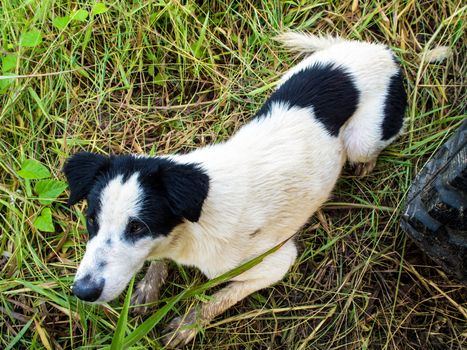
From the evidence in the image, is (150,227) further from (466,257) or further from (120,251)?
(466,257)

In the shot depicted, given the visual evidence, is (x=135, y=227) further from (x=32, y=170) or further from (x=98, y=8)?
(x=98, y=8)

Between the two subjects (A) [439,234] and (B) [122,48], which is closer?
(A) [439,234]

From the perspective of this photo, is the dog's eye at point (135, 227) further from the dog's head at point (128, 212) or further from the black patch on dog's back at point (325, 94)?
the black patch on dog's back at point (325, 94)

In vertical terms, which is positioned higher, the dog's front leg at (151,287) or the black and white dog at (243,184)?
the black and white dog at (243,184)

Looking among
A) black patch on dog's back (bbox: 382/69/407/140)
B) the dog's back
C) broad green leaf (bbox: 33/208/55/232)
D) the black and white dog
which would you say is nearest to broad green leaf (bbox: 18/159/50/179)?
broad green leaf (bbox: 33/208/55/232)

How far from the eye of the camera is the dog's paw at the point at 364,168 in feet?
11.2

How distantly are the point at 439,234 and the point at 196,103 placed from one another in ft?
6.23

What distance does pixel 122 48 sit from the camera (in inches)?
149

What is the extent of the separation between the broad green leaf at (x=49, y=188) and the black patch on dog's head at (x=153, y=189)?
0.86 metres

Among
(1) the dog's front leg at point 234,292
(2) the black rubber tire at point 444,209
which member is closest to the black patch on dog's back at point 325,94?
(2) the black rubber tire at point 444,209

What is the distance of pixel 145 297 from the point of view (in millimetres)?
3225

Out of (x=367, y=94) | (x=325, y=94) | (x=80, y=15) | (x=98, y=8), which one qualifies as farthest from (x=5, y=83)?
(x=367, y=94)

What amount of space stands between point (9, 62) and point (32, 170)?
2.89ft

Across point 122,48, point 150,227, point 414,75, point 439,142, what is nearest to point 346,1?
point 414,75
